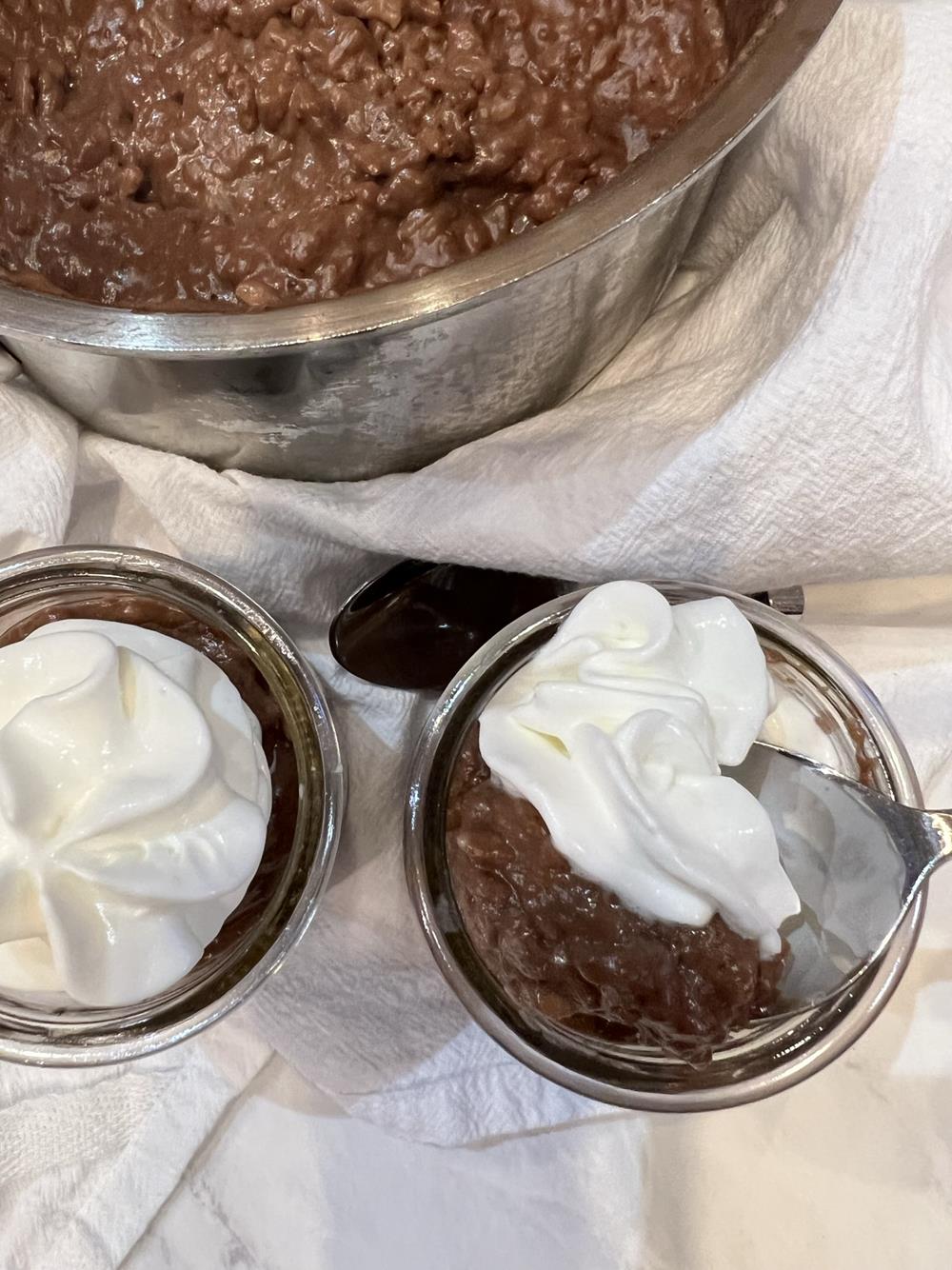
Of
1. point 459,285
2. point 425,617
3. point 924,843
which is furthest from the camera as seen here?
point 425,617

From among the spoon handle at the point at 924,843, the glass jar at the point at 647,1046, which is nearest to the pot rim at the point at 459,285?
the glass jar at the point at 647,1046

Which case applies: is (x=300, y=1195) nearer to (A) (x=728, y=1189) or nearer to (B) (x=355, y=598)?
(A) (x=728, y=1189)

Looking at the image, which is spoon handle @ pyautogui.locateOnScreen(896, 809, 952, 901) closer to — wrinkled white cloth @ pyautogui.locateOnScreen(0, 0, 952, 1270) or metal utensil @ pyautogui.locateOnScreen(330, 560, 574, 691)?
wrinkled white cloth @ pyautogui.locateOnScreen(0, 0, 952, 1270)

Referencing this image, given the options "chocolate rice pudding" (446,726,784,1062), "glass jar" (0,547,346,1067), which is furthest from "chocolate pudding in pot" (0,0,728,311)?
"chocolate rice pudding" (446,726,784,1062)

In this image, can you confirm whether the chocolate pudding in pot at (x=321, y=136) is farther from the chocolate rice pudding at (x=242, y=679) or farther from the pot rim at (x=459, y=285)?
the chocolate rice pudding at (x=242, y=679)

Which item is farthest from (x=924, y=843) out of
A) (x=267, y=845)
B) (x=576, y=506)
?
(x=267, y=845)

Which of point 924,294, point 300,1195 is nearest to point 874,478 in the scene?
point 924,294

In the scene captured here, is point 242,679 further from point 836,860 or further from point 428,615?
point 836,860
